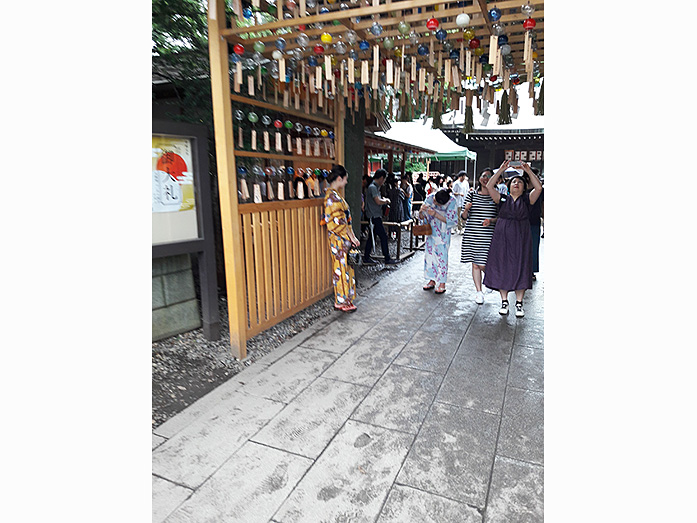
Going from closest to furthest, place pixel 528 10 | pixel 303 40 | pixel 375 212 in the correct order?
pixel 528 10
pixel 303 40
pixel 375 212

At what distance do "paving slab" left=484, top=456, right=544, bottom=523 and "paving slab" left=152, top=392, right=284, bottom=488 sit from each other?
1265 mm

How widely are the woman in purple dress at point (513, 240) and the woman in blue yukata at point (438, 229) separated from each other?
2.73 ft

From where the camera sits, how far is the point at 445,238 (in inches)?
212

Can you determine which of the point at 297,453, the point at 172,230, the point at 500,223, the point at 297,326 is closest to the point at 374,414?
the point at 297,453

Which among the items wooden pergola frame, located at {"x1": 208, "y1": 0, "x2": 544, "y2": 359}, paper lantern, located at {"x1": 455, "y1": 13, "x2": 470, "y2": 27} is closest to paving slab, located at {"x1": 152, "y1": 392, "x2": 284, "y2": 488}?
wooden pergola frame, located at {"x1": 208, "y1": 0, "x2": 544, "y2": 359}

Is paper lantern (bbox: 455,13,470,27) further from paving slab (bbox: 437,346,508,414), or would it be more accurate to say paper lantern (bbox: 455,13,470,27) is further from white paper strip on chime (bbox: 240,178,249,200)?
paving slab (bbox: 437,346,508,414)

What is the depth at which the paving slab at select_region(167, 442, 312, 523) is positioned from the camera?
1853 mm

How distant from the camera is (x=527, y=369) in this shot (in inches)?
129

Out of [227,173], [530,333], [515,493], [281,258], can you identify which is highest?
[227,173]

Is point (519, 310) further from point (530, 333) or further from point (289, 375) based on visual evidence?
point (289, 375)

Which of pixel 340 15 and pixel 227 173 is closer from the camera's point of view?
pixel 340 15

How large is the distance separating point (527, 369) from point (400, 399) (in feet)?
3.60

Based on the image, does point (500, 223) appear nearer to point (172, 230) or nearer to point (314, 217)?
point (314, 217)

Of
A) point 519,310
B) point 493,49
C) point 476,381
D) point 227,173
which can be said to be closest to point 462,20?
point 493,49
